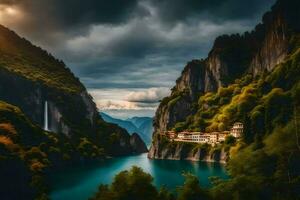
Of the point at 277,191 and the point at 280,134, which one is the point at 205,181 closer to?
the point at 280,134

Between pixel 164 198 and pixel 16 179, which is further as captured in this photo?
pixel 16 179

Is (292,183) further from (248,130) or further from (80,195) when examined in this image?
(248,130)

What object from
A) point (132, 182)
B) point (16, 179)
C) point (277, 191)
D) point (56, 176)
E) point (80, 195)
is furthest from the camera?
point (56, 176)

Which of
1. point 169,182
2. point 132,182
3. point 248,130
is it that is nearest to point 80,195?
point 169,182

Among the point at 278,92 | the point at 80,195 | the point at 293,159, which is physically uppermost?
the point at 278,92

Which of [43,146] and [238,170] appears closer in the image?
[238,170]

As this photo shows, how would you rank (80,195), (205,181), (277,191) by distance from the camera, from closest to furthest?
(277,191)
(80,195)
(205,181)

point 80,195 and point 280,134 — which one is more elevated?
point 280,134

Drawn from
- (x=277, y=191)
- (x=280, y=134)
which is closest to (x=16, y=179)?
(x=277, y=191)

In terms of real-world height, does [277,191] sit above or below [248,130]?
below

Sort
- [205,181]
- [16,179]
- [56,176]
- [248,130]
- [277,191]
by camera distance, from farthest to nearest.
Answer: [248,130] < [56,176] < [205,181] < [16,179] < [277,191]
